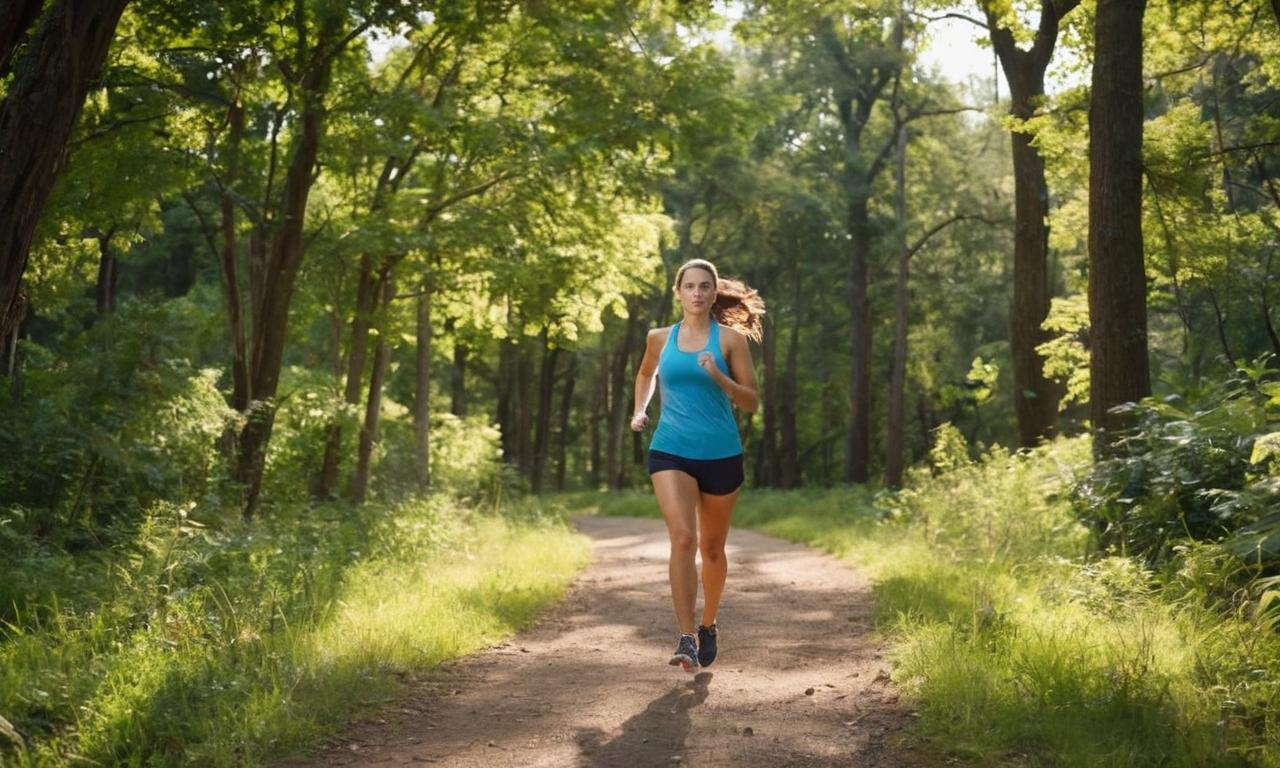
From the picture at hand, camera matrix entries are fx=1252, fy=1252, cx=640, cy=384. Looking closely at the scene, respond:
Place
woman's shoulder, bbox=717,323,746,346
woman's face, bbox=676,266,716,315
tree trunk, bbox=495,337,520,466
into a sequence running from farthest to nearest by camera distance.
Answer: tree trunk, bbox=495,337,520,466 < woman's shoulder, bbox=717,323,746,346 < woman's face, bbox=676,266,716,315

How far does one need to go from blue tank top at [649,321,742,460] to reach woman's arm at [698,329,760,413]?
0.06 m

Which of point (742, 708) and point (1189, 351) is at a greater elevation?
point (1189, 351)

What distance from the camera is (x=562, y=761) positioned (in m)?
5.27

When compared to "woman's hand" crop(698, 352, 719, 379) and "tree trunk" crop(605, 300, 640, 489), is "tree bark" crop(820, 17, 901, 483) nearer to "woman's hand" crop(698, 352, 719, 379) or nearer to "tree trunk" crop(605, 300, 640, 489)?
"tree trunk" crop(605, 300, 640, 489)

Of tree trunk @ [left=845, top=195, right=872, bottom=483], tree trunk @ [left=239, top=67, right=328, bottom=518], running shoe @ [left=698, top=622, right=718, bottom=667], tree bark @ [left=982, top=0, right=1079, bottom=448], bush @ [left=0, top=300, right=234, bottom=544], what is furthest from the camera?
tree trunk @ [left=845, top=195, right=872, bottom=483]

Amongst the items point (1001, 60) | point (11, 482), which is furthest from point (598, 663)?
point (1001, 60)

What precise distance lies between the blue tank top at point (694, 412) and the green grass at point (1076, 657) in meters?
1.58

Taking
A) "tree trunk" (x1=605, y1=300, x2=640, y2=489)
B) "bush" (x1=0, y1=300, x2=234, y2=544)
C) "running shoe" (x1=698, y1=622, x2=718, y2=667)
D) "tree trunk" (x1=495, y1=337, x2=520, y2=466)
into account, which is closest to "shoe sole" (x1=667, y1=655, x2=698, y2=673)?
"running shoe" (x1=698, y1=622, x2=718, y2=667)

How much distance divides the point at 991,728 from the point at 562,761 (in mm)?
1845

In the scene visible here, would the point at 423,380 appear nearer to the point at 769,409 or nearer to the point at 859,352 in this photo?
the point at 859,352

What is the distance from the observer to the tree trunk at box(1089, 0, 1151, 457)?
9969 mm

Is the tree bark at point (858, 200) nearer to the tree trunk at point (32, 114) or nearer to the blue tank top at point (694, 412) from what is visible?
the blue tank top at point (694, 412)

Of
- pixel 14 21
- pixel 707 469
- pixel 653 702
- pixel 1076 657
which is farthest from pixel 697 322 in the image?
pixel 14 21

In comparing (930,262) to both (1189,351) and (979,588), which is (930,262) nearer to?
(1189,351)
